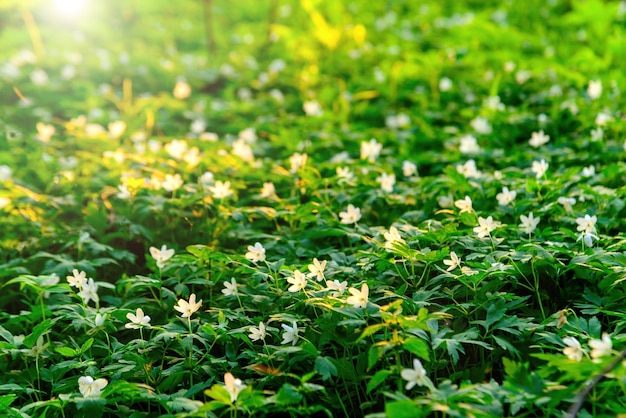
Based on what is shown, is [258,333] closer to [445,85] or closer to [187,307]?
[187,307]

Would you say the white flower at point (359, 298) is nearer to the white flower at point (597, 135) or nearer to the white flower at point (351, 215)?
the white flower at point (351, 215)

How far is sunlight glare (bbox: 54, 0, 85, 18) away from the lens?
8082 millimetres

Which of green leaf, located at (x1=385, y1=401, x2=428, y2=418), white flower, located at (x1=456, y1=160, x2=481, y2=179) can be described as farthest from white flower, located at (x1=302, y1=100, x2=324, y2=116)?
green leaf, located at (x1=385, y1=401, x2=428, y2=418)

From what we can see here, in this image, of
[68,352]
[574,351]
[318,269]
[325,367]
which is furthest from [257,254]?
[574,351]

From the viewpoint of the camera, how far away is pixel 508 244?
8.32 ft

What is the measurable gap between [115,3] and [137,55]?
8.30ft

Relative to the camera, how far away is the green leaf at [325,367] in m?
1.91

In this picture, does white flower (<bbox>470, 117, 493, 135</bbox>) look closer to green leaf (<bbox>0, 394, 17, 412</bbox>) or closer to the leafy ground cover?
the leafy ground cover

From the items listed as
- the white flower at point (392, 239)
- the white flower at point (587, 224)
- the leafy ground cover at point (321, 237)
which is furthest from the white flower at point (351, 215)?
the white flower at point (587, 224)

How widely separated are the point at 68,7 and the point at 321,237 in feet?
21.6

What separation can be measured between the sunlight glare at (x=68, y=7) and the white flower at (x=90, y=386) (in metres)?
7.09

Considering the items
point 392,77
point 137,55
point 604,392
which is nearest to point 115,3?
point 137,55

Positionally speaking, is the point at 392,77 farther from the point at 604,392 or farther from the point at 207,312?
the point at 604,392

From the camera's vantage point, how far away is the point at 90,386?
1915mm
